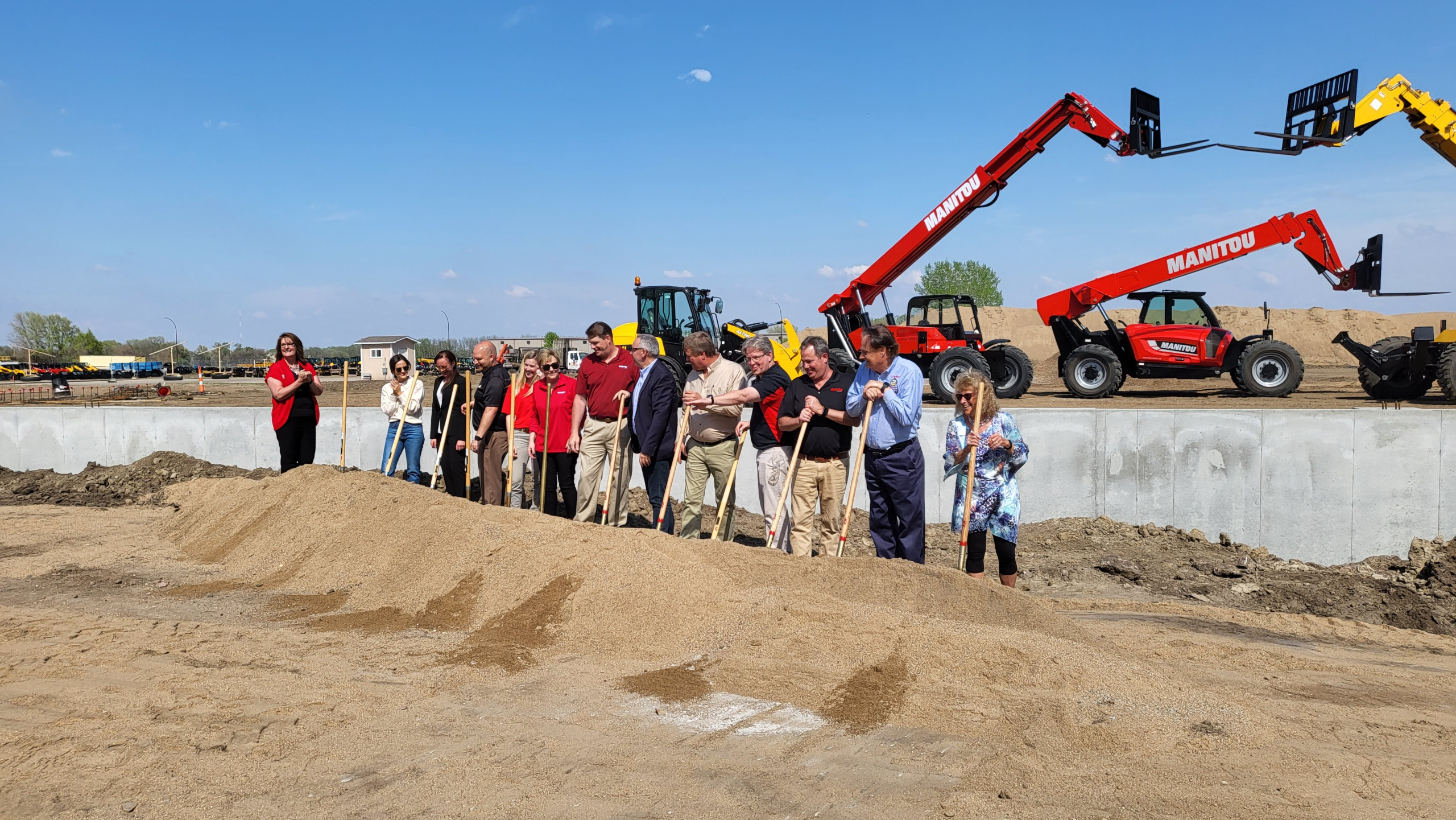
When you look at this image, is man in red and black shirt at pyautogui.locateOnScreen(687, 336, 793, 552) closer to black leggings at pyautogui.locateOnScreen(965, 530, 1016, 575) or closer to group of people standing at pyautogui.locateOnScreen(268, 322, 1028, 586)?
group of people standing at pyautogui.locateOnScreen(268, 322, 1028, 586)

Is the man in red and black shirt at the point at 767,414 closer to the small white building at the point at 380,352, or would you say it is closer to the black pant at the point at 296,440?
the black pant at the point at 296,440

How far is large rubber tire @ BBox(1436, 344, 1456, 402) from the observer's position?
13320 millimetres

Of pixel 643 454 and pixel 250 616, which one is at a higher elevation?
pixel 643 454

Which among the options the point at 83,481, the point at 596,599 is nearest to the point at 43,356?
the point at 83,481

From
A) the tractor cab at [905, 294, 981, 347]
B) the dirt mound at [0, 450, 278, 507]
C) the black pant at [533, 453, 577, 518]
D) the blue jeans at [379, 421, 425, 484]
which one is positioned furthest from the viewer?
the tractor cab at [905, 294, 981, 347]

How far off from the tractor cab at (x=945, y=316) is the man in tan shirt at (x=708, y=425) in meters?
9.94

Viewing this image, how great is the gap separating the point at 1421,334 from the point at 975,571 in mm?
12287

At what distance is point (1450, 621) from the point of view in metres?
6.39

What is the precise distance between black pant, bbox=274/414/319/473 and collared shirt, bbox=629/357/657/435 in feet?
10.5

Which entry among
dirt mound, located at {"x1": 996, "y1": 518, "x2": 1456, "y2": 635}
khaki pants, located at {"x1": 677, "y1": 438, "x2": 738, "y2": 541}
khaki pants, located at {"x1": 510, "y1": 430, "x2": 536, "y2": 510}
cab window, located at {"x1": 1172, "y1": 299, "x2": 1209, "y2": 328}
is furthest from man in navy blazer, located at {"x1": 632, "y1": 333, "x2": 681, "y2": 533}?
cab window, located at {"x1": 1172, "y1": 299, "x2": 1209, "y2": 328}

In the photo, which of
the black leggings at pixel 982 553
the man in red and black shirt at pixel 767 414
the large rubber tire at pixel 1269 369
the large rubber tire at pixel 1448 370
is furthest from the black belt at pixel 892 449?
the large rubber tire at pixel 1269 369

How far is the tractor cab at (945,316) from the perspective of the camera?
16375 mm

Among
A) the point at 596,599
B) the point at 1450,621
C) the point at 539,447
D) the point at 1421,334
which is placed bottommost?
the point at 1450,621

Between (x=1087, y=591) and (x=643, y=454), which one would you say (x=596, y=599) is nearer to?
(x=643, y=454)
